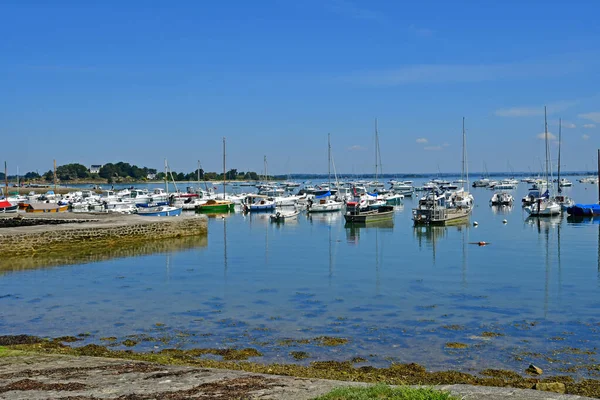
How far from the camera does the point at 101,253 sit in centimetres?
Result: 3572

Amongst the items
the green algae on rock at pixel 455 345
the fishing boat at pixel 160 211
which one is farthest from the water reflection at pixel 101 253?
the fishing boat at pixel 160 211

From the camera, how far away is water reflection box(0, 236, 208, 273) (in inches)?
1220

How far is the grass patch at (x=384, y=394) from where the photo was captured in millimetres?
8406

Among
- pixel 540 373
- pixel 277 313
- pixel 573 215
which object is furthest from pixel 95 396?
pixel 573 215

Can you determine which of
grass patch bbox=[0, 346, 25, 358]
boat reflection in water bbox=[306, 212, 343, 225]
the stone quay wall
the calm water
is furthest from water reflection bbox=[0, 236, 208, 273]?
boat reflection in water bbox=[306, 212, 343, 225]

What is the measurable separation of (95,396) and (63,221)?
36774mm

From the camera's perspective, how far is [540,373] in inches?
516

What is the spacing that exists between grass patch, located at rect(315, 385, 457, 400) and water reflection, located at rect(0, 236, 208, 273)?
79.2 feet

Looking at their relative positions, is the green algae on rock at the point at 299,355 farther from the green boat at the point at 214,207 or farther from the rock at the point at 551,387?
the green boat at the point at 214,207

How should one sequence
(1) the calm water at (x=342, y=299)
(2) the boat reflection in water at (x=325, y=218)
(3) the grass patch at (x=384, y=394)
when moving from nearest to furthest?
(3) the grass patch at (x=384, y=394) < (1) the calm water at (x=342, y=299) < (2) the boat reflection in water at (x=325, y=218)

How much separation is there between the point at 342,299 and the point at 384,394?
13504 millimetres

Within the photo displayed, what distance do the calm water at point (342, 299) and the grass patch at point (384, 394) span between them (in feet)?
16.5

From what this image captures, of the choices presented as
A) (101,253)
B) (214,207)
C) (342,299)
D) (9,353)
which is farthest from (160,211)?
(9,353)

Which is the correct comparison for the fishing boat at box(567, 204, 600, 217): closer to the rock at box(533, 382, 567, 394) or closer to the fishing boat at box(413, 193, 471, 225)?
the fishing boat at box(413, 193, 471, 225)
